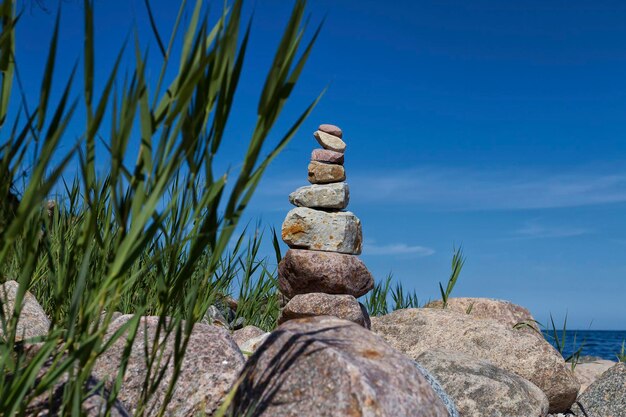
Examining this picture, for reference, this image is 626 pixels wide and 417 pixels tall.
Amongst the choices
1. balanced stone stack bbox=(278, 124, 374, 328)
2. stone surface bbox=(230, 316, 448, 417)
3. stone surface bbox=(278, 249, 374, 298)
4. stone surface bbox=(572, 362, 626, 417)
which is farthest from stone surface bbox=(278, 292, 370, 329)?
stone surface bbox=(230, 316, 448, 417)

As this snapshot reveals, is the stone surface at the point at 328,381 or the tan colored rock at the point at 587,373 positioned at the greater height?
the stone surface at the point at 328,381

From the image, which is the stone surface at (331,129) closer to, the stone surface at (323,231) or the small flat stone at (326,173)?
the small flat stone at (326,173)

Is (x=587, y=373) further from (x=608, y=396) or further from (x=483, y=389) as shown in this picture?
(x=483, y=389)

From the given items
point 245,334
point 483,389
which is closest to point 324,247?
point 245,334

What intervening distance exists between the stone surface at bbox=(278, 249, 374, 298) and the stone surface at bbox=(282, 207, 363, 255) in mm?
108

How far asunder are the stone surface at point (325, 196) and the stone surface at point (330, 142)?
50 cm

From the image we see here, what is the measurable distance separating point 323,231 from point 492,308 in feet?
11.0

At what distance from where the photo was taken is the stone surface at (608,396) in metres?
7.45

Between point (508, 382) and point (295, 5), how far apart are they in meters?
5.12

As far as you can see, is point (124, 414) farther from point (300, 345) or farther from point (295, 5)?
point (295, 5)

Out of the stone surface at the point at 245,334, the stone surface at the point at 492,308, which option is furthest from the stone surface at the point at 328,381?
the stone surface at the point at 492,308

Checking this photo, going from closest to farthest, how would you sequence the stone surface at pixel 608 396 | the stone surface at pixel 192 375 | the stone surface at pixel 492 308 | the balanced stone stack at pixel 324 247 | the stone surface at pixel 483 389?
the stone surface at pixel 192 375 → the stone surface at pixel 483 389 → the stone surface at pixel 608 396 → the balanced stone stack at pixel 324 247 → the stone surface at pixel 492 308

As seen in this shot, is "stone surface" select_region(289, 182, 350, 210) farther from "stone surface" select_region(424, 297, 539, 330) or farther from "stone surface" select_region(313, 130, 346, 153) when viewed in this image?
"stone surface" select_region(424, 297, 539, 330)

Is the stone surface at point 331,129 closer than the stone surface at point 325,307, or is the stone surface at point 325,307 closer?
the stone surface at point 325,307
